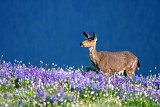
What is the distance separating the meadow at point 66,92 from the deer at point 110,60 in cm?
124

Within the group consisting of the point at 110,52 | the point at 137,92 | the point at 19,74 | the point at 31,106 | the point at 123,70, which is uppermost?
the point at 110,52

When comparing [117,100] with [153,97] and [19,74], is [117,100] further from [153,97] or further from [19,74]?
[19,74]

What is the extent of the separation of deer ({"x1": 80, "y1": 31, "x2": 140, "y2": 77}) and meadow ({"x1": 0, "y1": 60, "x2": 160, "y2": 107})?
1.24 metres

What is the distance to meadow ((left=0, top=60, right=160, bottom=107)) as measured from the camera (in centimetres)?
705

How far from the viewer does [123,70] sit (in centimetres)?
1303

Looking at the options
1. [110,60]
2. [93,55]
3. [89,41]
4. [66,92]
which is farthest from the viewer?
[110,60]

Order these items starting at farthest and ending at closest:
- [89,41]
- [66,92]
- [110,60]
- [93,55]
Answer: [110,60], [93,55], [89,41], [66,92]

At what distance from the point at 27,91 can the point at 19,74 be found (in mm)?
1646

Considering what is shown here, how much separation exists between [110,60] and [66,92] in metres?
4.77

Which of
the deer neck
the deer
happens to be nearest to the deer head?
the deer

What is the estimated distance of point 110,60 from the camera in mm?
12516

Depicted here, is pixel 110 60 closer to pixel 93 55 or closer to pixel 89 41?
pixel 93 55

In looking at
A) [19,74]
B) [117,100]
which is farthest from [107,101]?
[19,74]

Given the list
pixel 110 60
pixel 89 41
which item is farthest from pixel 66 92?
pixel 110 60
